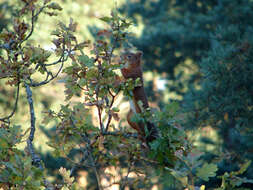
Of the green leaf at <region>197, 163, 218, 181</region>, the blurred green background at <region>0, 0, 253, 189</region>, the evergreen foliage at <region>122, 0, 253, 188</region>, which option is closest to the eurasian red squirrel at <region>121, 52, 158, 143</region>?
the blurred green background at <region>0, 0, 253, 189</region>

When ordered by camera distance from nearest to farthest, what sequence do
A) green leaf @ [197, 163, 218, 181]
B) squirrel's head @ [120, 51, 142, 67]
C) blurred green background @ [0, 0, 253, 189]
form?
1. green leaf @ [197, 163, 218, 181]
2. squirrel's head @ [120, 51, 142, 67]
3. blurred green background @ [0, 0, 253, 189]

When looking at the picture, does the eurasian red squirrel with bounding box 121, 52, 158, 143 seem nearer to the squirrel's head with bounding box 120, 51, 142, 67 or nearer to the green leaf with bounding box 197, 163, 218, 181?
the squirrel's head with bounding box 120, 51, 142, 67

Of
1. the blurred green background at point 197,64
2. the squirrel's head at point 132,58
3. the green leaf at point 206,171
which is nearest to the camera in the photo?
the green leaf at point 206,171

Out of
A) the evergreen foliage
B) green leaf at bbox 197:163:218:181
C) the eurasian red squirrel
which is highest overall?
the evergreen foliage

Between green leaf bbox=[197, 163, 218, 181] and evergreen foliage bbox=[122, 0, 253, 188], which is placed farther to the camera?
evergreen foliage bbox=[122, 0, 253, 188]

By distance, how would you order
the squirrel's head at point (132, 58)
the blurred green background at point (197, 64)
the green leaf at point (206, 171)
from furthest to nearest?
1. the blurred green background at point (197, 64)
2. the squirrel's head at point (132, 58)
3. the green leaf at point (206, 171)

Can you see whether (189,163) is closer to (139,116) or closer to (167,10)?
(139,116)

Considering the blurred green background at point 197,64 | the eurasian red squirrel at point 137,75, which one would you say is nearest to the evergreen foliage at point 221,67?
the blurred green background at point 197,64

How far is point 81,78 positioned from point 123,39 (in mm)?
324

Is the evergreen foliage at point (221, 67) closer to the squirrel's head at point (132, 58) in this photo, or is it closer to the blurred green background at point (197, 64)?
the blurred green background at point (197, 64)

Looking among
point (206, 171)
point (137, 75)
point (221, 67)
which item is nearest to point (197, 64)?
point (221, 67)

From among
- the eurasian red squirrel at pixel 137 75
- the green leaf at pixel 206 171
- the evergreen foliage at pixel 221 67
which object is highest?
the evergreen foliage at pixel 221 67

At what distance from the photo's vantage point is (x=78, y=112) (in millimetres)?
1756

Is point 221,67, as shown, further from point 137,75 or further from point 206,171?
point 206,171
